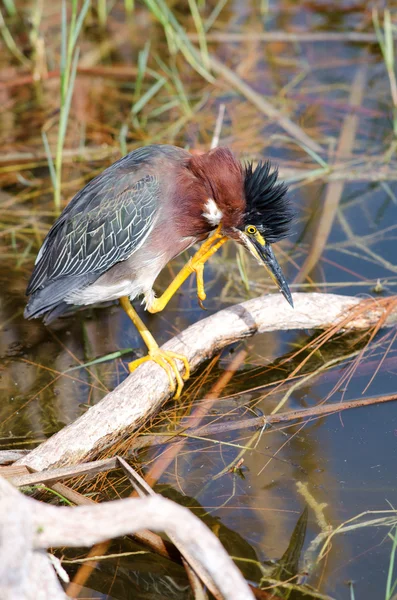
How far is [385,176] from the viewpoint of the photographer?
6070 mm

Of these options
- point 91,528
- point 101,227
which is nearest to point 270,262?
point 101,227

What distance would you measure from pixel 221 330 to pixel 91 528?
7.03 feet

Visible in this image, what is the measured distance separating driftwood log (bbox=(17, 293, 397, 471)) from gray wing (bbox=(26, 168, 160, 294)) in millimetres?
639

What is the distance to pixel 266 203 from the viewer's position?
13.3 feet

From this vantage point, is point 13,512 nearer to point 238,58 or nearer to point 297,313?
point 297,313

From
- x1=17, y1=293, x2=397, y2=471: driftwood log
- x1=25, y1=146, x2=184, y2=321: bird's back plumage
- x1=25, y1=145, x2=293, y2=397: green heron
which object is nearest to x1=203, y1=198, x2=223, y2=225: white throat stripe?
x1=25, y1=145, x2=293, y2=397: green heron

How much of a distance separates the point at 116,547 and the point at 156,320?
1981mm

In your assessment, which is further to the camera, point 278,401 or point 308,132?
point 308,132

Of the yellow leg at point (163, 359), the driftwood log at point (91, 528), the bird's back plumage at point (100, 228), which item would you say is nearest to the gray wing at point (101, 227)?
the bird's back plumage at point (100, 228)

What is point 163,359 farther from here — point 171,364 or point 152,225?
point 152,225

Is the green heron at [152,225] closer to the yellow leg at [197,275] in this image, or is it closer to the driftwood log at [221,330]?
the yellow leg at [197,275]

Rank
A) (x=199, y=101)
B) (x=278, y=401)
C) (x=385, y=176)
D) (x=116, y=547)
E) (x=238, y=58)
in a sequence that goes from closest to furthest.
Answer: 1. (x=116, y=547)
2. (x=278, y=401)
3. (x=385, y=176)
4. (x=199, y=101)
5. (x=238, y=58)

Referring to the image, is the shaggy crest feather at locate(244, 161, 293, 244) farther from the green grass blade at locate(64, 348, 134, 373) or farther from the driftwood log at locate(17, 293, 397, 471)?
the green grass blade at locate(64, 348, 134, 373)

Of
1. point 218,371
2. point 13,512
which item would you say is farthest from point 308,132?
point 13,512
